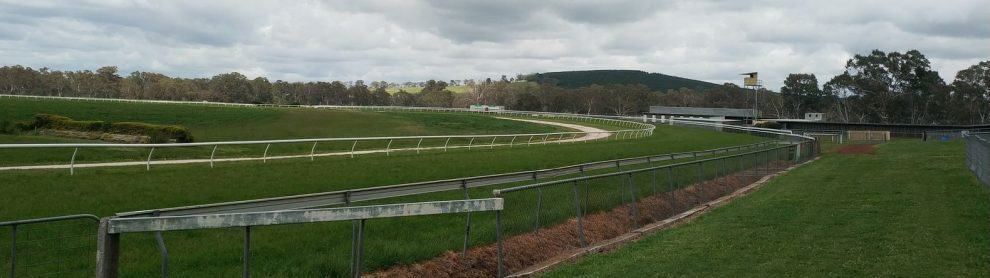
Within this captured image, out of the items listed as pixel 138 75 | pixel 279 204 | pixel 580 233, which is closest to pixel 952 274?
pixel 580 233

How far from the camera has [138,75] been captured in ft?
556

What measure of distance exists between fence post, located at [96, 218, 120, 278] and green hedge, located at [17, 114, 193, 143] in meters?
27.9

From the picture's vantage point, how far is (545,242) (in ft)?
35.4

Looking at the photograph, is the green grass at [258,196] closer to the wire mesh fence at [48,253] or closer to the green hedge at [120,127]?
the wire mesh fence at [48,253]

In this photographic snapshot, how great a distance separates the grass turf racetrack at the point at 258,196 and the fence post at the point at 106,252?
3.02m

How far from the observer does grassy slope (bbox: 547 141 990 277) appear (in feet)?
28.8

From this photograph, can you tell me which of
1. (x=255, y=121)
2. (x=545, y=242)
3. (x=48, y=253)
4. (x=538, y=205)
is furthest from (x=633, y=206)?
(x=255, y=121)

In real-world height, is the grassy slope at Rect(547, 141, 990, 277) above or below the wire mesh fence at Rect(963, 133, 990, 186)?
below

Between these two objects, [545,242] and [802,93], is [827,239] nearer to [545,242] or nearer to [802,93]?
[545,242]

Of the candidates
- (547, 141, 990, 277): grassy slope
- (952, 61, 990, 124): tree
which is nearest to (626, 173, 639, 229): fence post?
(547, 141, 990, 277): grassy slope

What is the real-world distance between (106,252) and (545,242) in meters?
7.05

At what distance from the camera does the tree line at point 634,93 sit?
109875mm

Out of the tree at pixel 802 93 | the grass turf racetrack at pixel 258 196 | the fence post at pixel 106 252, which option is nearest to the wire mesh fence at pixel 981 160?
the grass turf racetrack at pixel 258 196

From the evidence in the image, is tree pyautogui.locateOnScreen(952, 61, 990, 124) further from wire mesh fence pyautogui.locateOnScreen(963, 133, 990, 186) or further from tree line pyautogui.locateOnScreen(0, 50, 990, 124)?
wire mesh fence pyautogui.locateOnScreen(963, 133, 990, 186)
